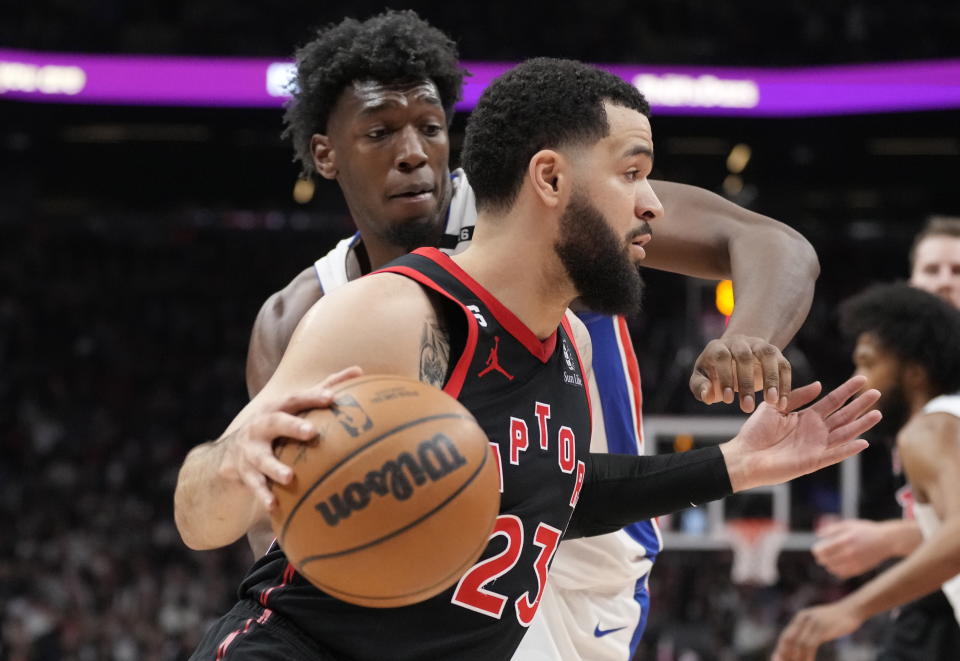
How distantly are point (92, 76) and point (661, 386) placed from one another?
261 inches

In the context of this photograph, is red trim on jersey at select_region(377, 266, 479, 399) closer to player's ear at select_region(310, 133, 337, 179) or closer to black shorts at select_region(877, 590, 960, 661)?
player's ear at select_region(310, 133, 337, 179)

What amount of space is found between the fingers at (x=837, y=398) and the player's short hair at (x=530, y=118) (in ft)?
2.45

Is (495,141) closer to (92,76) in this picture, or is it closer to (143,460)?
(92,76)

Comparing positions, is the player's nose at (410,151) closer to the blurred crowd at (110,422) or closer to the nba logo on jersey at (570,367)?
the nba logo on jersey at (570,367)

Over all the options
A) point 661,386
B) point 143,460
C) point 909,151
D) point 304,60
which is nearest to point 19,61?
point 143,460

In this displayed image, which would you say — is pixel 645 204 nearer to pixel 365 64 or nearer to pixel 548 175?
Result: pixel 548 175

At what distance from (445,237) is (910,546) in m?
2.39

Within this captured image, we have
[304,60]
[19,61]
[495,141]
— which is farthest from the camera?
[19,61]

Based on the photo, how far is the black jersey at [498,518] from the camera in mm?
2262

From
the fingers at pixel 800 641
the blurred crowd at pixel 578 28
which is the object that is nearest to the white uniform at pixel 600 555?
the fingers at pixel 800 641

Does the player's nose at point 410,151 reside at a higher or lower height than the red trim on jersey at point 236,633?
higher

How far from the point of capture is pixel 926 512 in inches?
170

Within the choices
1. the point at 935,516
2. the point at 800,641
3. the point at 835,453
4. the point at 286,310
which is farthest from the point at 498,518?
the point at 935,516

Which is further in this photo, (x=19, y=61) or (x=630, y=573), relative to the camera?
(x=19, y=61)
